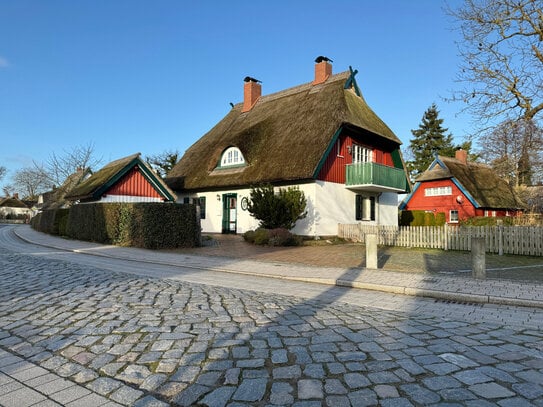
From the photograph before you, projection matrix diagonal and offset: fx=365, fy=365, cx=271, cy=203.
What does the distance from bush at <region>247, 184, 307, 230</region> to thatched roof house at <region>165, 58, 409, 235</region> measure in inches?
44.9

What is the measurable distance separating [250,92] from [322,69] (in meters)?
6.67

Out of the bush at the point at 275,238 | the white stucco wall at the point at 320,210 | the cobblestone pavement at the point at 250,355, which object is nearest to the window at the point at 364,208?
the white stucco wall at the point at 320,210

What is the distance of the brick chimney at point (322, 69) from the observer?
25297 millimetres

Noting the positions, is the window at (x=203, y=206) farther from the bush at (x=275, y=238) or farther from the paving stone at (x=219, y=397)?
the paving stone at (x=219, y=397)

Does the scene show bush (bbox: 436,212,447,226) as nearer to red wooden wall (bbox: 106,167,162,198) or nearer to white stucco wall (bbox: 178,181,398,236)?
white stucco wall (bbox: 178,181,398,236)

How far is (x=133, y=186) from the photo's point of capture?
21828mm

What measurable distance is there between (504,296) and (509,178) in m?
34.6

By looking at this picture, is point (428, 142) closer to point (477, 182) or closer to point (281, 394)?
point (477, 182)

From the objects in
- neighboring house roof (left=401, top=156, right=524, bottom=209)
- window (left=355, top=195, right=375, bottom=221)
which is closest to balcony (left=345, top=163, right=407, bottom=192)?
window (left=355, top=195, right=375, bottom=221)

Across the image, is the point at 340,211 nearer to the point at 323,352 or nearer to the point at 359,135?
the point at 359,135

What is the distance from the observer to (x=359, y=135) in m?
22.6

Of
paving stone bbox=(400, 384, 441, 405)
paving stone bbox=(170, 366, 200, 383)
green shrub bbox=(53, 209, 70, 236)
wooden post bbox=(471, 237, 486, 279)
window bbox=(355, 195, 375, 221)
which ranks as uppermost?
Answer: window bbox=(355, 195, 375, 221)

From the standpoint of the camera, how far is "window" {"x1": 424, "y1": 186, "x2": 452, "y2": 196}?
35.2m

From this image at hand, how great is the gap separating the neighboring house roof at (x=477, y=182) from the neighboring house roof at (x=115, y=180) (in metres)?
25.6
